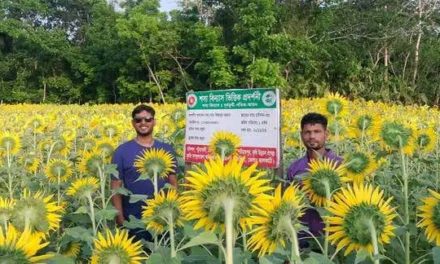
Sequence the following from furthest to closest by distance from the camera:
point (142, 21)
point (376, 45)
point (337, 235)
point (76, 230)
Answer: point (376, 45), point (142, 21), point (76, 230), point (337, 235)

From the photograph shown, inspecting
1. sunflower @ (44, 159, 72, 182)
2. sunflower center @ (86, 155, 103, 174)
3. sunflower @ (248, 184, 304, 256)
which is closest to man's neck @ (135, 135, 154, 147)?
sunflower @ (44, 159, 72, 182)

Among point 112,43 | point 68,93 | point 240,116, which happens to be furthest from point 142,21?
point 240,116

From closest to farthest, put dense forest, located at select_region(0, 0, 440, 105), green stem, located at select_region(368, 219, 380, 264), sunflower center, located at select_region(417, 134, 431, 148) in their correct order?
green stem, located at select_region(368, 219, 380, 264) < sunflower center, located at select_region(417, 134, 431, 148) < dense forest, located at select_region(0, 0, 440, 105)

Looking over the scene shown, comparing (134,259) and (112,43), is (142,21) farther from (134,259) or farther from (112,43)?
(134,259)

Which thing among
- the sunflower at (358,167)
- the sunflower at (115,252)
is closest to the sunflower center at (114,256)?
the sunflower at (115,252)

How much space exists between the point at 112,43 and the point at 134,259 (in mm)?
25292

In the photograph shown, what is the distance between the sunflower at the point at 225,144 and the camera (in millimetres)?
2625

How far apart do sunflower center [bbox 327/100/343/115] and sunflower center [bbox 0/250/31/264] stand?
2549 millimetres

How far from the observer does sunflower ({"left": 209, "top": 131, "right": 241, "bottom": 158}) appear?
8.61 ft

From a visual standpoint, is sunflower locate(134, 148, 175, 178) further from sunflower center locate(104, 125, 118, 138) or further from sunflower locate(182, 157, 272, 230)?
sunflower center locate(104, 125, 118, 138)

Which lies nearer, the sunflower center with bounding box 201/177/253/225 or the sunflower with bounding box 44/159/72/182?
the sunflower center with bounding box 201/177/253/225

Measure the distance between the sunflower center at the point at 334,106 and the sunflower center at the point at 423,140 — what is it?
21.5 inches

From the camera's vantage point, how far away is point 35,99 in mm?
28688

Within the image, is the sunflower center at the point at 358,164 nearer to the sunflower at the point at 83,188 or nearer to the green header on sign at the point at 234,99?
the green header on sign at the point at 234,99
